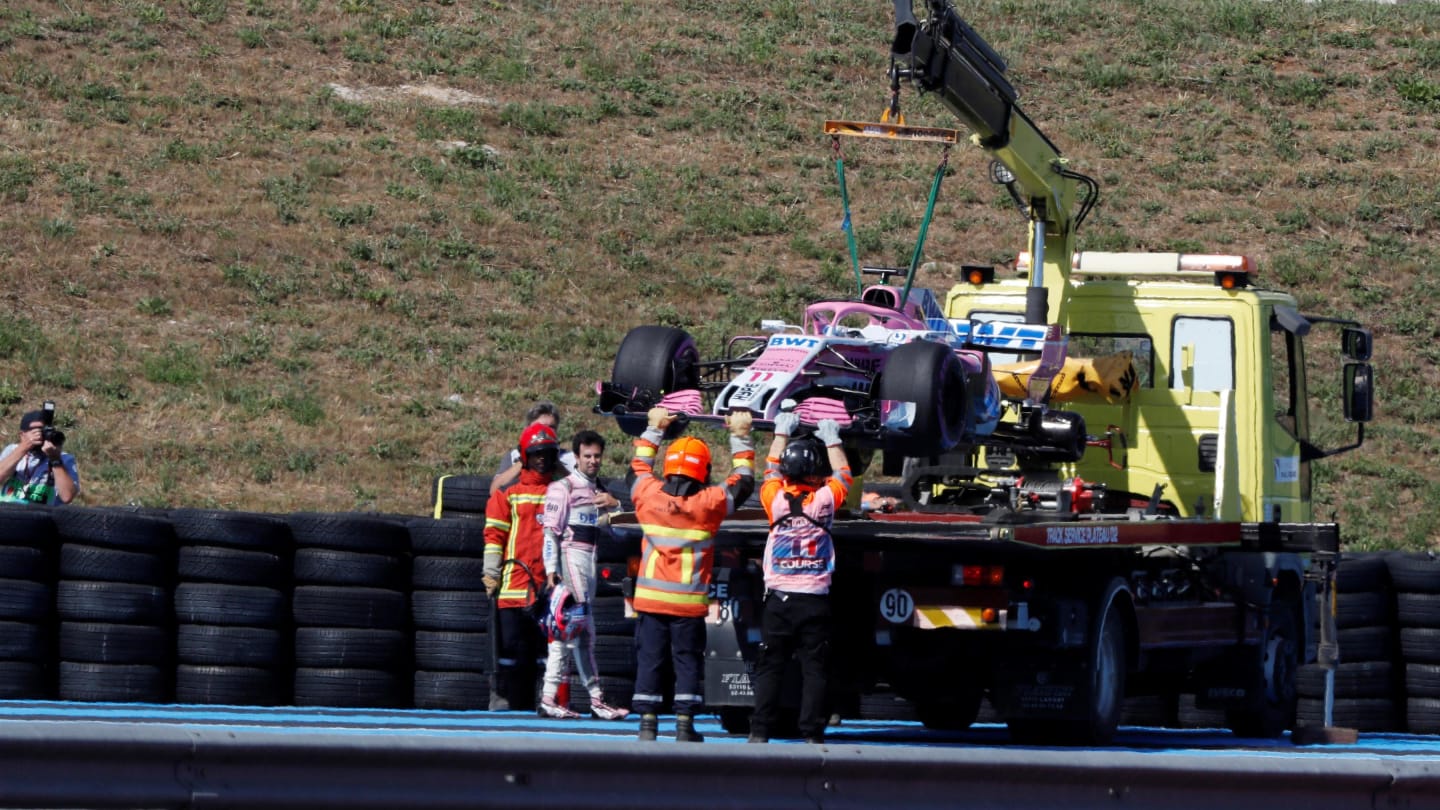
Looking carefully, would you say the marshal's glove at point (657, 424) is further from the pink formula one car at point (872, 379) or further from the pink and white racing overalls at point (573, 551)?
the pink and white racing overalls at point (573, 551)

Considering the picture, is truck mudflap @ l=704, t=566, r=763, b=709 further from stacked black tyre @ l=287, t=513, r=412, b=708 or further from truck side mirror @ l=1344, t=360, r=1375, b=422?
truck side mirror @ l=1344, t=360, r=1375, b=422

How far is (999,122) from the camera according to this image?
1487 cm

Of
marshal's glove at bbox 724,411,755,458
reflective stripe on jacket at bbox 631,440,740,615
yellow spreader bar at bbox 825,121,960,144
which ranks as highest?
yellow spreader bar at bbox 825,121,960,144

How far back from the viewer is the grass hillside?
27.0 meters

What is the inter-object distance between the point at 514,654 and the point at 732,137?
943 inches

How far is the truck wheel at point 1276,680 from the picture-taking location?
14.6m

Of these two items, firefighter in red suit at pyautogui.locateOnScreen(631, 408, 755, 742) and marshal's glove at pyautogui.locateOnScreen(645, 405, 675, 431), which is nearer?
firefighter in red suit at pyautogui.locateOnScreen(631, 408, 755, 742)

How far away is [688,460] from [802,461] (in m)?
0.64

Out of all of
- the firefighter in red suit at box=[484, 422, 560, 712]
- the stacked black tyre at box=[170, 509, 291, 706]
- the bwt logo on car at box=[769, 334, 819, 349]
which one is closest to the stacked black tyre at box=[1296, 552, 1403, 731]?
the bwt logo on car at box=[769, 334, 819, 349]

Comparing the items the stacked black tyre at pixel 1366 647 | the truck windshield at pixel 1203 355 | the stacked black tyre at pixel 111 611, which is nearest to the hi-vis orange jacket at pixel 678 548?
the stacked black tyre at pixel 111 611

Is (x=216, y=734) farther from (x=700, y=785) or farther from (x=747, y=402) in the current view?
(x=747, y=402)

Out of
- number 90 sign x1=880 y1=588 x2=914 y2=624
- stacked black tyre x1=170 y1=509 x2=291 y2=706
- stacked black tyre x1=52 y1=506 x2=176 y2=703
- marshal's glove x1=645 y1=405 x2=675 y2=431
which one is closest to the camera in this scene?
number 90 sign x1=880 y1=588 x2=914 y2=624

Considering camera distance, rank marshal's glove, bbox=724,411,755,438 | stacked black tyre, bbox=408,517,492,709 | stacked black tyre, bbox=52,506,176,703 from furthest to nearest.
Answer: stacked black tyre, bbox=408,517,492,709, stacked black tyre, bbox=52,506,176,703, marshal's glove, bbox=724,411,755,438

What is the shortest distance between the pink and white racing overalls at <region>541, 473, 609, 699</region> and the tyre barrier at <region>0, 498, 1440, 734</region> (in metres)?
0.45
